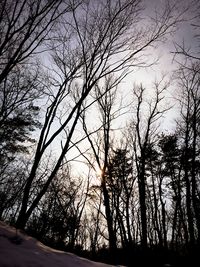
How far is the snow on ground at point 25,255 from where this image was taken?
320cm

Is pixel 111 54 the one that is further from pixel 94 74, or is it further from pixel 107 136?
pixel 107 136

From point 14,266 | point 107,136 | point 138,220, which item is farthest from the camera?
point 138,220

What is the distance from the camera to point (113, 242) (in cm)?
1116

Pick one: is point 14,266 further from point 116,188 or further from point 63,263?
point 116,188

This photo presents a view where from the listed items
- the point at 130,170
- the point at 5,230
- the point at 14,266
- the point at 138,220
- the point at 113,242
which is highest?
the point at 130,170

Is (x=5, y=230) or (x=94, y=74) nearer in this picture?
(x=5, y=230)

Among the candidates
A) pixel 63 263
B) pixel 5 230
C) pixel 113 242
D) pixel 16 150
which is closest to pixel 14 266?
pixel 63 263

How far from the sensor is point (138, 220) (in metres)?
26.4

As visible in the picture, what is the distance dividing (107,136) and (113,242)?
223 inches

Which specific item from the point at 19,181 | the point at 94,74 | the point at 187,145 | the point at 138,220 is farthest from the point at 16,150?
the point at 138,220

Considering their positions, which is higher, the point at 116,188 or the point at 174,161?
the point at 174,161

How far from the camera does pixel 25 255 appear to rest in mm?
3496

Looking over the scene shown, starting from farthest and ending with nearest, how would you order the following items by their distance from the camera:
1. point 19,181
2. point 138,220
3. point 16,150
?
point 138,220
point 19,181
point 16,150

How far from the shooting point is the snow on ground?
126 inches
